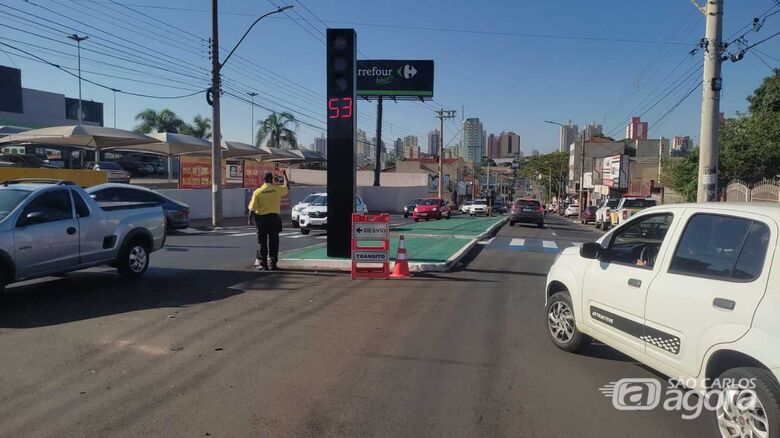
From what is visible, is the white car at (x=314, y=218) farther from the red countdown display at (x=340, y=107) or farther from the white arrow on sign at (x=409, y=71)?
the white arrow on sign at (x=409, y=71)

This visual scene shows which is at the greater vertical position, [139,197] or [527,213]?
[139,197]

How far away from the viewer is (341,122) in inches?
482

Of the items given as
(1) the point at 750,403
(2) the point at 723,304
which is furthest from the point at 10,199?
(1) the point at 750,403

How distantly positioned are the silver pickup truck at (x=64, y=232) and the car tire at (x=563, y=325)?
704 centimetres

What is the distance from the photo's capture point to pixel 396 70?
5316 centimetres

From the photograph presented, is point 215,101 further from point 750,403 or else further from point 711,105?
point 750,403

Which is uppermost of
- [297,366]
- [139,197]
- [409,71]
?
[409,71]

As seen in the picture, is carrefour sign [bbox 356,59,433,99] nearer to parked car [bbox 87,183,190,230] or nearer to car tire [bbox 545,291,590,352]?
parked car [bbox 87,183,190,230]

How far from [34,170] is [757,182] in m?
29.1

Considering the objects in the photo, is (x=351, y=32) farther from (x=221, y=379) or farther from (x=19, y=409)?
(x=19, y=409)

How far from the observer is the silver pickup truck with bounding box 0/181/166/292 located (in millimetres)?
8039

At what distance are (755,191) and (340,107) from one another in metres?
23.0

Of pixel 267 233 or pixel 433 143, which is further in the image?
pixel 433 143

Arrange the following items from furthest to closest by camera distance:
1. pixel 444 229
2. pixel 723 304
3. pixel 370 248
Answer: pixel 444 229
pixel 370 248
pixel 723 304
